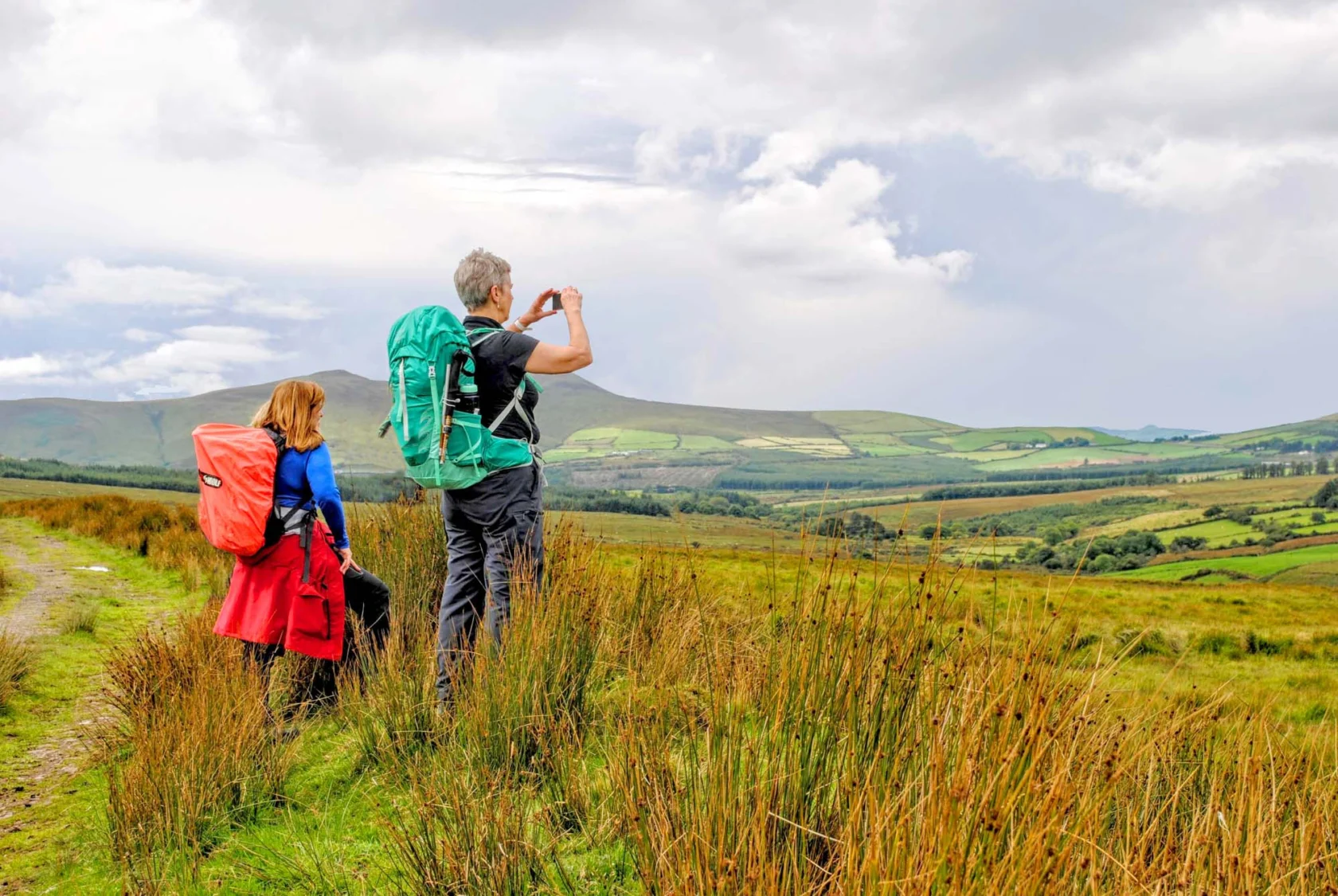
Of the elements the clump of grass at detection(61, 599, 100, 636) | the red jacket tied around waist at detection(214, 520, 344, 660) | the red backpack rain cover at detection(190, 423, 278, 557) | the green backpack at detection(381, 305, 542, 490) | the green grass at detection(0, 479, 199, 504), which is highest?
the green backpack at detection(381, 305, 542, 490)

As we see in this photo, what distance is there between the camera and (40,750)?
4.96 meters

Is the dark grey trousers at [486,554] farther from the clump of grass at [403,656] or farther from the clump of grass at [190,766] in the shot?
the clump of grass at [190,766]

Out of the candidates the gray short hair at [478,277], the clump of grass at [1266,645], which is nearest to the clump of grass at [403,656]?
the gray short hair at [478,277]

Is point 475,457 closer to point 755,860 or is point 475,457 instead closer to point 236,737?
point 236,737

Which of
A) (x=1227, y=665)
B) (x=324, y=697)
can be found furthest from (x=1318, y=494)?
(x=324, y=697)

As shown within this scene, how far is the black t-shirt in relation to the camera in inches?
167

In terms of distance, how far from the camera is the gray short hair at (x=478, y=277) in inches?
173

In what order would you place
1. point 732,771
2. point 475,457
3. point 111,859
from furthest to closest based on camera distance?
point 475,457
point 111,859
point 732,771

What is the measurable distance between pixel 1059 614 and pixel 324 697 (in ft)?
13.7

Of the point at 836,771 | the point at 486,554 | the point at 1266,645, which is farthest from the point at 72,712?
the point at 1266,645

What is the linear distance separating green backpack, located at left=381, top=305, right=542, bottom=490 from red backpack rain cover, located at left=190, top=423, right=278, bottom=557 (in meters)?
0.69

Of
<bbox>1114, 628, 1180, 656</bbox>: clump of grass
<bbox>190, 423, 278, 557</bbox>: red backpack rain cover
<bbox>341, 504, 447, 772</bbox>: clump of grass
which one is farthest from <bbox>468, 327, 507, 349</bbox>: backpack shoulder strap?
<bbox>1114, 628, 1180, 656</bbox>: clump of grass

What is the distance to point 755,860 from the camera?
2188mm

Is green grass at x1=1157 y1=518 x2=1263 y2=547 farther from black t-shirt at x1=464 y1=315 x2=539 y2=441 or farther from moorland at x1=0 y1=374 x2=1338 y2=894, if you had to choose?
black t-shirt at x1=464 y1=315 x2=539 y2=441
